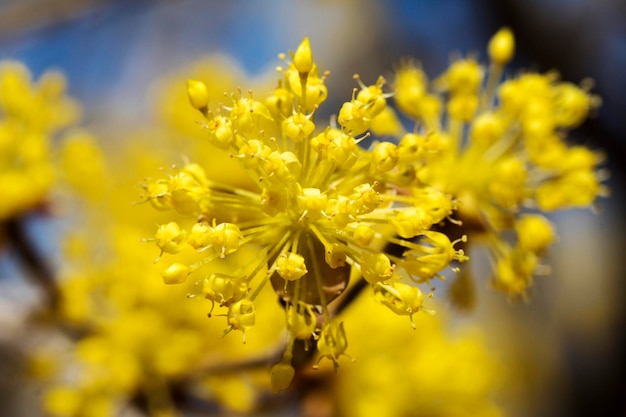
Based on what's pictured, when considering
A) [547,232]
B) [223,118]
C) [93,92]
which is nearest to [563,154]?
[547,232]

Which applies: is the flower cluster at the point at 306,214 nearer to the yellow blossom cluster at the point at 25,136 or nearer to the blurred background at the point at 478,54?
the yellow blossom cluster at the point at 25,136

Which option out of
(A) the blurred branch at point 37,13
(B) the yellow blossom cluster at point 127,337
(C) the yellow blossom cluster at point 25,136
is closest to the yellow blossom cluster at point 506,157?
(B) the yellow blossom cluster at point 127,337

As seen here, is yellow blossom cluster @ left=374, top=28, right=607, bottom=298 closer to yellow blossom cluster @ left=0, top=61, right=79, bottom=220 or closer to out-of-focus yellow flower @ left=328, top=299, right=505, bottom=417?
out-of-focus yellow flower @ left=328, top=299, right=505, bottom=417

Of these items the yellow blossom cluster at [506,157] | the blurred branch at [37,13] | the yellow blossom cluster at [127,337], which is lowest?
the yellow blossom cluster at [127,337]

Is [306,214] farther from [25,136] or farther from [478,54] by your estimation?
[478,54]

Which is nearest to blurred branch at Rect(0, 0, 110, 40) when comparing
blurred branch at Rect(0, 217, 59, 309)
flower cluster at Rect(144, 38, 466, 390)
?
blurred branch at Rect(0, 217, 59, 309)

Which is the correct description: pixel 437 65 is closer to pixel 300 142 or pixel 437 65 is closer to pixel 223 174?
pixel 223 174

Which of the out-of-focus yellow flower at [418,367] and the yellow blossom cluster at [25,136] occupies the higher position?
the yellow blossom cluster at [25,136]
